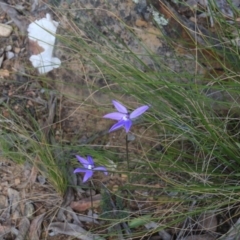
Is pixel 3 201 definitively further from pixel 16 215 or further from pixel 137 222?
pixel 137 222

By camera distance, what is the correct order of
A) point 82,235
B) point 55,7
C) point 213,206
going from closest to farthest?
1. point 213,206
2. point 82,235
3. point 55,7

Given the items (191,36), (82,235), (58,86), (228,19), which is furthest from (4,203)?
(228,19)

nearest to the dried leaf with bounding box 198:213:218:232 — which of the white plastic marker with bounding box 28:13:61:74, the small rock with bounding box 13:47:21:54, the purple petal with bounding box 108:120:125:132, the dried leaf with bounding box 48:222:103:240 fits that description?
the dried leaf with bounding box 48:222:103:240

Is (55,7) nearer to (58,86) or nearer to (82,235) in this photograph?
(58,86)

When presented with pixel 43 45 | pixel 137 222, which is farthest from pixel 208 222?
pixel 43 45

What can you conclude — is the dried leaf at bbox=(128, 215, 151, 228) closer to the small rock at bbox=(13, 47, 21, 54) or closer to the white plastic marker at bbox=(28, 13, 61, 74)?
the white plastic marker at bbox=(28, 13, 61, 74)

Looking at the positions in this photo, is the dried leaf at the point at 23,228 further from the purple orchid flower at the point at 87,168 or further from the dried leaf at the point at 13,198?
the purple orchid flower at the point at 87,168
